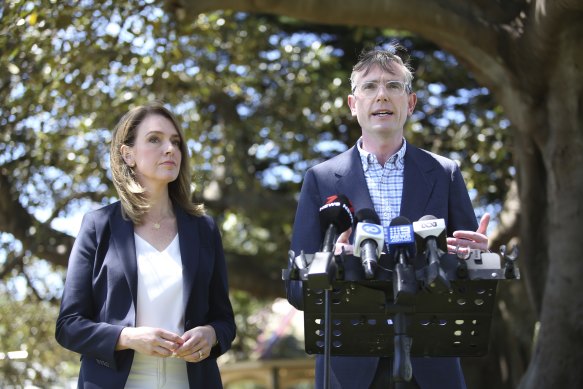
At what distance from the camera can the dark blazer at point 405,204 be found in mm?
3281

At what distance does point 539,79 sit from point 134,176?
3843mm

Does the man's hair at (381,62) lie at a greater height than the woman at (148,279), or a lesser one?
greater

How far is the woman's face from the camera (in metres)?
3.77

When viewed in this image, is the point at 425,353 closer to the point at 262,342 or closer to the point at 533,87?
the point at 533,87

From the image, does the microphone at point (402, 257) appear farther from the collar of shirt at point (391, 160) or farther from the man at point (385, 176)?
the collar of shirt at point (391, 160)

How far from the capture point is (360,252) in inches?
107

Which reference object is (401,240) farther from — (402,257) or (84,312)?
(84,312)

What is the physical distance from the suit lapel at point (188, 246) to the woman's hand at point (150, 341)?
0.24 meters

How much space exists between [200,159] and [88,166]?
4.64 feet

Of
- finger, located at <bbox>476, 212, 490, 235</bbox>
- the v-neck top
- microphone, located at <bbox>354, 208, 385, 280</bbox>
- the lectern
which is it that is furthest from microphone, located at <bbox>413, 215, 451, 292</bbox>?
the v-neck top

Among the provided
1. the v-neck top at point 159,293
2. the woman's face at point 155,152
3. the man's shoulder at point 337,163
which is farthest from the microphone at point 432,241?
the woman's face at point 155,152

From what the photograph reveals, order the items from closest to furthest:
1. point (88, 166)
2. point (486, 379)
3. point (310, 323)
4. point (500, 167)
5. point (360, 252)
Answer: point (360, 252) → point (310, 323) → point (88, 166) → point (500, 167) → point (486, 379)

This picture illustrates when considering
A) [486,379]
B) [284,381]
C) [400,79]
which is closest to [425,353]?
[400,79]

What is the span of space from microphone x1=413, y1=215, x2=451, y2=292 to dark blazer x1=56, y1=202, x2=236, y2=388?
1.14m
